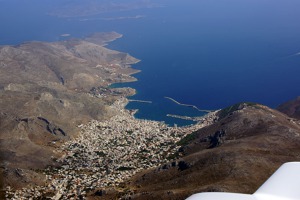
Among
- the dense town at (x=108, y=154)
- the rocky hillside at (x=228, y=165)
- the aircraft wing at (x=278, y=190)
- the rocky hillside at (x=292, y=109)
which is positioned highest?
the aircraft wing at (x=278, y=190)

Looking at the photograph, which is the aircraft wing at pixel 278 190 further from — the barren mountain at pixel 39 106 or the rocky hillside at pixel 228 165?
the barren mountain at pixel 39 106

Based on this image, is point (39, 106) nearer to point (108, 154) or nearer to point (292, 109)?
point (108, 154)

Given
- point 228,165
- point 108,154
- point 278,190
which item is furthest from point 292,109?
point 278,190

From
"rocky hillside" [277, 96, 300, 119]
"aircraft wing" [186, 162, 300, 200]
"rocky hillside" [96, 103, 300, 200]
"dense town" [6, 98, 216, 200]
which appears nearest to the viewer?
"aircraft wing" [186, 162, 300, 200]

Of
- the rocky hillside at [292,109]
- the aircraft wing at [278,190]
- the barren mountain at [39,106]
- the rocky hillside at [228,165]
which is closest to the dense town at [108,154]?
the barren mountain at [39,106]

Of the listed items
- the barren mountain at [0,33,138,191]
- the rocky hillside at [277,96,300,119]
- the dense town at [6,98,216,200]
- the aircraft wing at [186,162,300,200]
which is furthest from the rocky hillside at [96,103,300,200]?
the rocky hillside at [277,96,300,119]

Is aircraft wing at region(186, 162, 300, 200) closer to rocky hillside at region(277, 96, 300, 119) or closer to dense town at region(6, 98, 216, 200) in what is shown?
dense town at region(6, 98, 216, 200)
